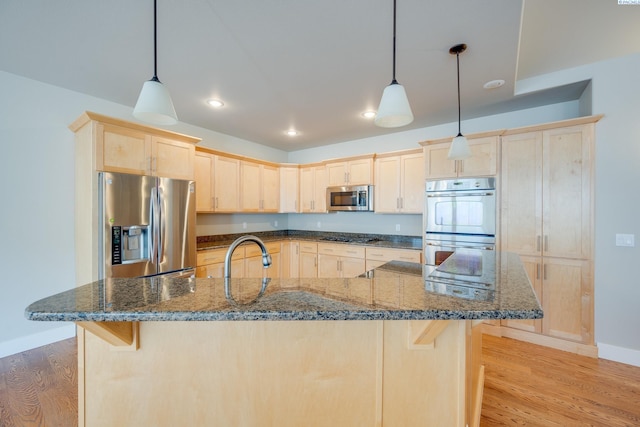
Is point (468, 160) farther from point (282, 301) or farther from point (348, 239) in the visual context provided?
point (282, 301)

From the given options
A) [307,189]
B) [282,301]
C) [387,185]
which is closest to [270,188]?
[307,189]

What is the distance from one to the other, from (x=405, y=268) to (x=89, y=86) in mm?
3565

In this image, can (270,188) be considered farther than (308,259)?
Yes

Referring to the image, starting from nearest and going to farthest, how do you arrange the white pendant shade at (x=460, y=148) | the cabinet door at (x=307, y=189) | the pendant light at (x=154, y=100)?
the pendant light at (x=154, y=100)
the white pendant shade at (x=460, y=148)
the cabinet door at (x=307, y=189)

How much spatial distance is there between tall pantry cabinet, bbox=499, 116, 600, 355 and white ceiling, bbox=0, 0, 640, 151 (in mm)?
609

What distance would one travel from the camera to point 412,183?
3861mm

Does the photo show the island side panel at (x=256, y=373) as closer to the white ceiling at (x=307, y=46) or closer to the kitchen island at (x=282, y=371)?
the kitchen island at (x=282, y=371)

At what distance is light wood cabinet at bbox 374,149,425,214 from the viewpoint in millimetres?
3807

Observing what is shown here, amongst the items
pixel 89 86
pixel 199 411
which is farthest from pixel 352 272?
pixel 89 86

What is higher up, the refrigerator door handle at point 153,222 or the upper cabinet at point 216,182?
the upper cabinet at point 216,182

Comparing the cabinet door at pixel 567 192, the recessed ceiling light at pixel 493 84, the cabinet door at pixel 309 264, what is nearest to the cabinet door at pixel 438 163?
the recessed ceiling light at pixel 493 84

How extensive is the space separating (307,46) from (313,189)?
2965mm

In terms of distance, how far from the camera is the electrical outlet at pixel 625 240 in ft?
8.11

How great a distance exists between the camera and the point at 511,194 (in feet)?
9.84
